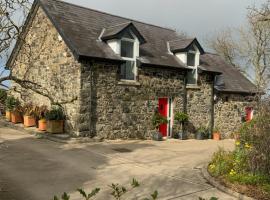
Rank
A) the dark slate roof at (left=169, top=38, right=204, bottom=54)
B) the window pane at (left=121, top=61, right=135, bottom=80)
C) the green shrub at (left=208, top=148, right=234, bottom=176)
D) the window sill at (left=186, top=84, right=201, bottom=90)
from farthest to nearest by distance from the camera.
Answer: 1. the window sill at (left=186, top=84, right=201, bottom=90)
2. the dark slate roof at (left=169, top=38, right=204, bottom=54)
3. the window pane at (left=121, top=61, right=135, bottom=80)
4. the green shrub at (left=208, top=148, right=234, bottom=176)

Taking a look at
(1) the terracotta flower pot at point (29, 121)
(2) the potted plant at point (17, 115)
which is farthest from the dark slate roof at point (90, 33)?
(2) the potted plant at point (17, 115)

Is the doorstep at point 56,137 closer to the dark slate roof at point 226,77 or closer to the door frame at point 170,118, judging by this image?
the door frame at point 170,118

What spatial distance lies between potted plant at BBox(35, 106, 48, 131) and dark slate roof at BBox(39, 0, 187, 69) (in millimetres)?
3708

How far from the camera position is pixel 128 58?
16.9m

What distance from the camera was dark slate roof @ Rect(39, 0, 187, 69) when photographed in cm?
1547

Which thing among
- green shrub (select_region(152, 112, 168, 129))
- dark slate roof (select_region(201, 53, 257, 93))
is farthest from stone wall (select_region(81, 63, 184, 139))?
dark slate roof (select_region(201, 53, 257, 93))

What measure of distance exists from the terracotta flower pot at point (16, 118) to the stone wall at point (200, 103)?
9.53 m

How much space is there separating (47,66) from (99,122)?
446 centimetres

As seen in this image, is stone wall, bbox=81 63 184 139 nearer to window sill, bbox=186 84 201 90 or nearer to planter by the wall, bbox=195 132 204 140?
window sill, bbox=186 84 201 90

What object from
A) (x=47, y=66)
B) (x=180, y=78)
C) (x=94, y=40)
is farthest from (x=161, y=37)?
(x=47, y=66)

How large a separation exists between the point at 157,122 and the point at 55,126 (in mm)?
5318

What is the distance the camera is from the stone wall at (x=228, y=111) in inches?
874

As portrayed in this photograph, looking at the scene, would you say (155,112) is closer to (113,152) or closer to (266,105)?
(113,152)

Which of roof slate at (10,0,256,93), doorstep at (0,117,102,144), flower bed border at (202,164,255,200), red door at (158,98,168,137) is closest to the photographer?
flower bed border at (202,164,255,200)
